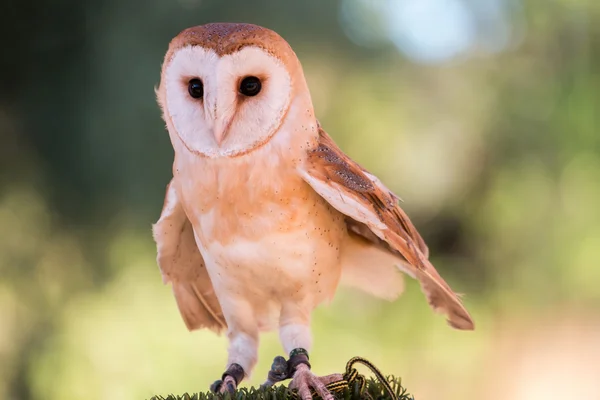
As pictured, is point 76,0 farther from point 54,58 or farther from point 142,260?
point 142,260

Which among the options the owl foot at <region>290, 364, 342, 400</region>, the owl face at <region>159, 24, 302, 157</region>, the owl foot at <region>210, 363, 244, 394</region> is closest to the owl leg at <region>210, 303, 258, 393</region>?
the owl foot at <region>210, 363, 244, 394</region>

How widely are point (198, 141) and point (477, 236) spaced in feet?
5.00

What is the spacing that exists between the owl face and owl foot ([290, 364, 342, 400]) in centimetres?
31

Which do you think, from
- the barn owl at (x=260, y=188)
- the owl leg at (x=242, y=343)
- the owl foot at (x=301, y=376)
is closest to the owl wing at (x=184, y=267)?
the barn owl at (x=260, y=188)

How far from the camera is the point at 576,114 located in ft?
7.23

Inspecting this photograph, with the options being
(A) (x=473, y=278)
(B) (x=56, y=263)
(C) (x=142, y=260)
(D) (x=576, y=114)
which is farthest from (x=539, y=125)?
(B) (x=56, y=263)

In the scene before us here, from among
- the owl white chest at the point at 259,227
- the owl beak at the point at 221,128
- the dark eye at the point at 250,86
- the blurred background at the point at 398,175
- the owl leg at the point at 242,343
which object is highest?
the blurred background at the point at 398,175

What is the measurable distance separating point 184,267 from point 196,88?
1.16 feet

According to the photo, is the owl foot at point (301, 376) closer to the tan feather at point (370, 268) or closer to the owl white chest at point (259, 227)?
the owl white chest at point (259, 227)

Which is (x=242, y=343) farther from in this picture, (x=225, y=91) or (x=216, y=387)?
(x=225, y=91)

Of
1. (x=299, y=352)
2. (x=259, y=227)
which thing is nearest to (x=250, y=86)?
(x=259, y=227)

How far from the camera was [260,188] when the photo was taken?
0.89m

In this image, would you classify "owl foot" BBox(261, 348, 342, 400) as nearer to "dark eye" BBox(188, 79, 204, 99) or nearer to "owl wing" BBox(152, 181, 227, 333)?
"owl wing" BBox(152, 181, 227, 333)

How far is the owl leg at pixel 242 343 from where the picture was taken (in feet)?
3.27
